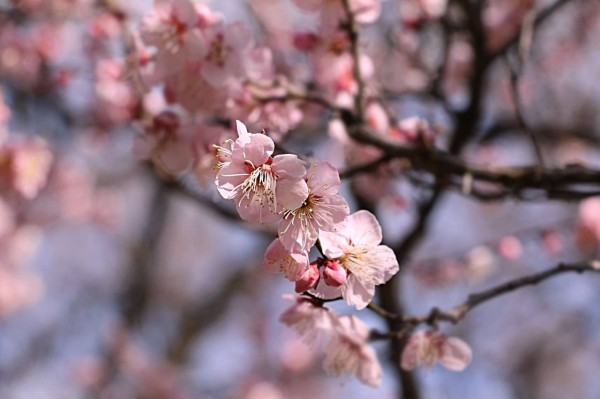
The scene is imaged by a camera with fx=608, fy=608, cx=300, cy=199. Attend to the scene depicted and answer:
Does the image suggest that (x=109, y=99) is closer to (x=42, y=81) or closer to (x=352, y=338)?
(x=42, y=81)

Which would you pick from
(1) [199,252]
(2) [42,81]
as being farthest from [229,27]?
(1) [199,252]

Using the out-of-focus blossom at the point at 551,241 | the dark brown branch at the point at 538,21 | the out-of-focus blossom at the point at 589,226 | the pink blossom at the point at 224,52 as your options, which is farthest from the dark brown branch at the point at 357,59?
the out-of-focus blossom at the point at 589,226

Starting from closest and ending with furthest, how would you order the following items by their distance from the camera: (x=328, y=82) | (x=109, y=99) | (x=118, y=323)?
(x=328, y=82)
(x=109, y=99)
(x=118, y=323)

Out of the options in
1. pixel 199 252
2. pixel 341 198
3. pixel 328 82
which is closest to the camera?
pixel 341 198

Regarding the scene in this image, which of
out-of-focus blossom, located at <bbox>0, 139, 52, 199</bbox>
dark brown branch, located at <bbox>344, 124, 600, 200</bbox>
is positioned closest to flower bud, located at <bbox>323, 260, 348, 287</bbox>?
dark brown branch, located at <bbox>344, 124, 600, 200</bbox>

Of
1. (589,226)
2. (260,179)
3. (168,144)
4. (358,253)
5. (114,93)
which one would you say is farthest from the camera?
(589,226)

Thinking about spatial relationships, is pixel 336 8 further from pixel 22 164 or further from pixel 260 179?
pixel 22 164

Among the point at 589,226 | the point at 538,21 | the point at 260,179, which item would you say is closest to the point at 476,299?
the point at 260,179
